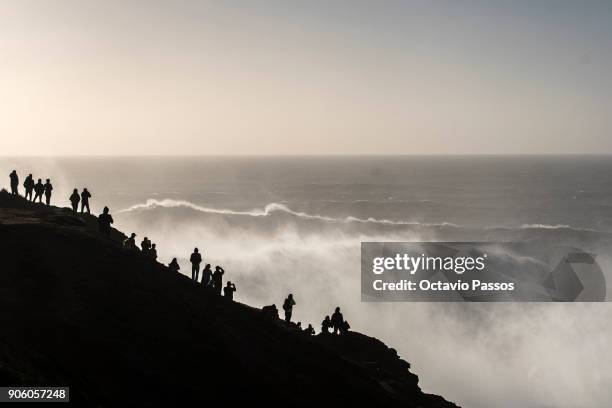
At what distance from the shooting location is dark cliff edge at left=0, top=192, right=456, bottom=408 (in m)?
18.6

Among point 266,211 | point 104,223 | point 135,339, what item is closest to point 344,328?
point 104,223

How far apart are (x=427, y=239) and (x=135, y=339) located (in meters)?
96.6

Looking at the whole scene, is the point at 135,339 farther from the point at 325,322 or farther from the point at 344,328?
the point at 344,328

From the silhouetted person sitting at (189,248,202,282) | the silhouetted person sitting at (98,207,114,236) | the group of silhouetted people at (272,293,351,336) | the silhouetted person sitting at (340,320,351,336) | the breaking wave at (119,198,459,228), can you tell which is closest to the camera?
the silhouetted person sitting at (189,248,202,282)

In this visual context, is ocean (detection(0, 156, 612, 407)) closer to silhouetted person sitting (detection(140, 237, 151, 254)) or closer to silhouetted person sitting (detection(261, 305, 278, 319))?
silhouetted person sitting (detection(261, 305, 278, 319))

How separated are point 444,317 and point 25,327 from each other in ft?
177

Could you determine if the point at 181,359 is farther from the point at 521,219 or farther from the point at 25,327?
the point at 521,219

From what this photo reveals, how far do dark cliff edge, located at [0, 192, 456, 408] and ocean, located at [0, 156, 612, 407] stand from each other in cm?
2654

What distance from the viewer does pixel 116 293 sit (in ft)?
75.9

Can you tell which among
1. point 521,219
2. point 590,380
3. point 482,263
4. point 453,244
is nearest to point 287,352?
point 590,380

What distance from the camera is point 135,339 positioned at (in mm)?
20969

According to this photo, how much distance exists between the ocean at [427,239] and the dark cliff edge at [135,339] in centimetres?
2654

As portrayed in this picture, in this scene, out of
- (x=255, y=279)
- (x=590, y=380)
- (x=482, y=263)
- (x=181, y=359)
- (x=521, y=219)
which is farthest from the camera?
(x=521, y=219)

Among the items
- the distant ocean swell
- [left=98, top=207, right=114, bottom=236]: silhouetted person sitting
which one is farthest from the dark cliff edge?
the distant ocean swell
